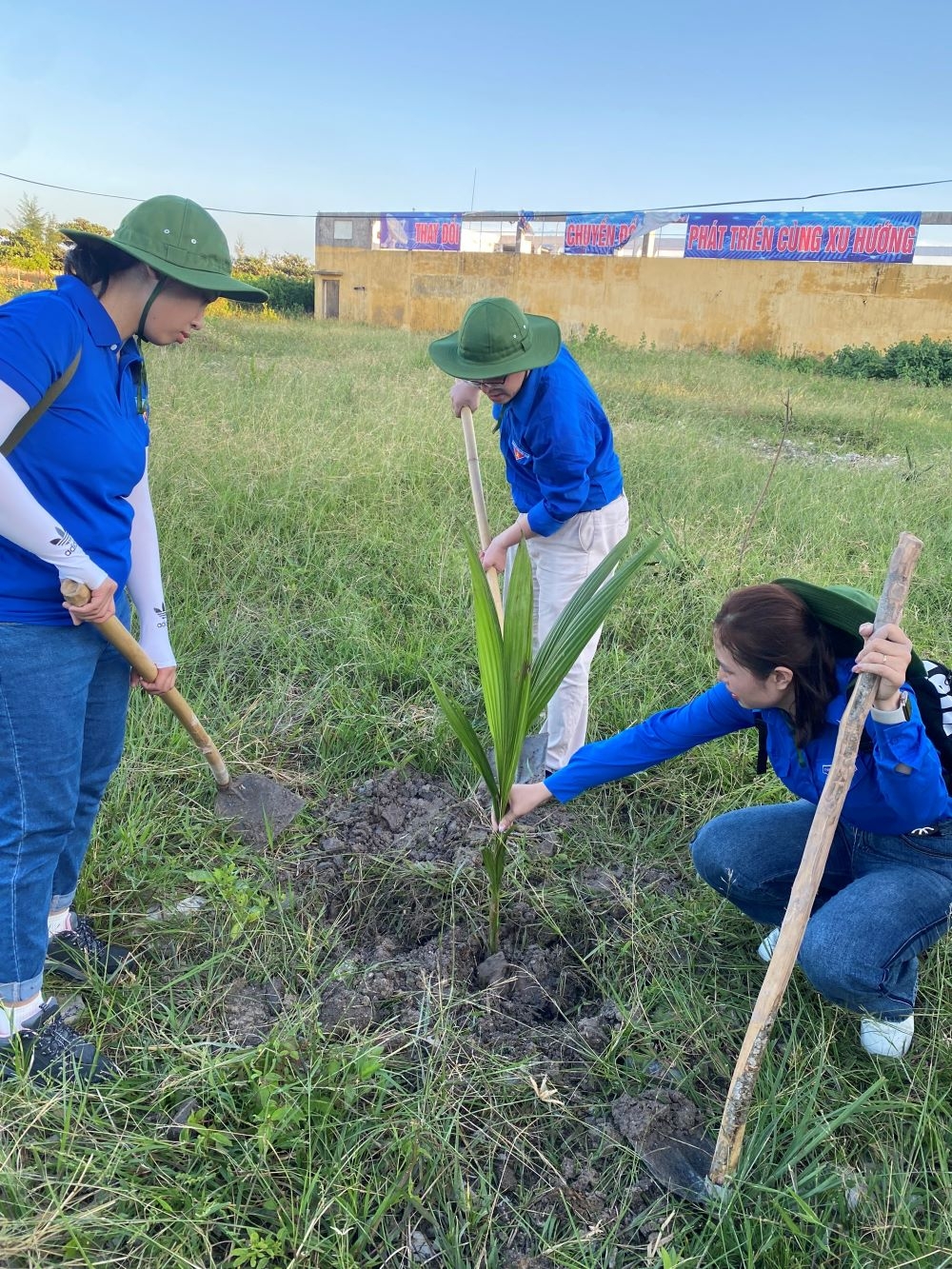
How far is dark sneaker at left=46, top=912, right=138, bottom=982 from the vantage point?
175cm

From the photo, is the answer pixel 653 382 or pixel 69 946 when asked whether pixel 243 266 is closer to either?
pixel 653 382

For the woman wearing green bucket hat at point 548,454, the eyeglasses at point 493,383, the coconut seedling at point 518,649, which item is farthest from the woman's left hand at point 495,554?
the coconut seedling at point 518,649

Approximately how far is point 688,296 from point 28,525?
18.3 m

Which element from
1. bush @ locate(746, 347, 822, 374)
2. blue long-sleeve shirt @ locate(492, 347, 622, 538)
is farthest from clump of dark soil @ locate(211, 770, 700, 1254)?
bush @ locate(746, 347, 822, 374)

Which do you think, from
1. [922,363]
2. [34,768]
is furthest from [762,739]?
[922,363]

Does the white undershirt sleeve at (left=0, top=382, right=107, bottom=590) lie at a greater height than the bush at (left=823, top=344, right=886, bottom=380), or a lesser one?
lesser

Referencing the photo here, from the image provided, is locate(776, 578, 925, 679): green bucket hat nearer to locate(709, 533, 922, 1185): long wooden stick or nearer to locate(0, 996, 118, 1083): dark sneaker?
locate(709, 533, 922, 1185): long wooden stick

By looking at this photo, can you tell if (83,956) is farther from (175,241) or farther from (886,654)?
(886,654)

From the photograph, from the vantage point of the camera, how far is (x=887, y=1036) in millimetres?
1646

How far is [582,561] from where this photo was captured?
8.54 ft

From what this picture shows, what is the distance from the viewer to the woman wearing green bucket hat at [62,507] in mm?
1310

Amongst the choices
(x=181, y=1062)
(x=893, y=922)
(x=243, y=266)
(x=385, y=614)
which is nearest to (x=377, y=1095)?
(x=181, y=1062)

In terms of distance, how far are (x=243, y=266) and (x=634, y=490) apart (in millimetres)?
27260

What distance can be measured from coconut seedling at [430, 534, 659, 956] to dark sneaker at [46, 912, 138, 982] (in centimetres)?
85
